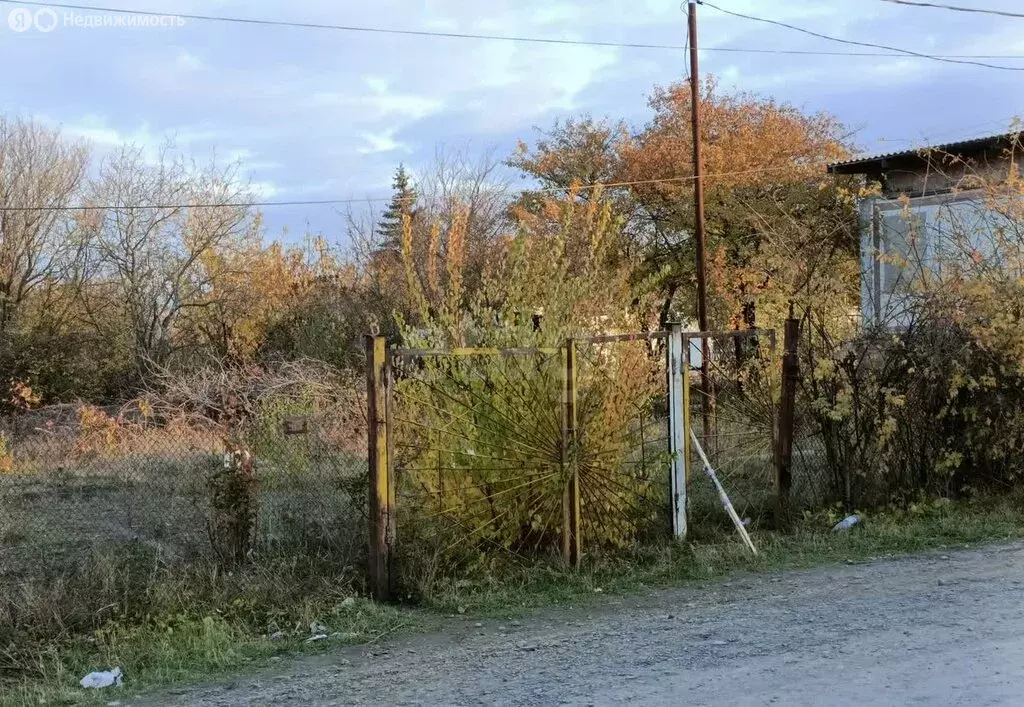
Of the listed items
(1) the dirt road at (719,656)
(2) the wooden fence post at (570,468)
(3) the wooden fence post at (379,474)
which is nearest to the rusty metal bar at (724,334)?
(2) the wooden fence post at (570,468)

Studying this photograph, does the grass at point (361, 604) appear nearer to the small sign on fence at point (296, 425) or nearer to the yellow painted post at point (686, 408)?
the yellow painted post at point (686, 408)

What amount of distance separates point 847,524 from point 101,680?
20.7 feet

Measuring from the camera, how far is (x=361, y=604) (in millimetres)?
5820

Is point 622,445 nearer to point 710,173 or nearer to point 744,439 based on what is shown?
point 744,439

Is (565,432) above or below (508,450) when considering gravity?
above

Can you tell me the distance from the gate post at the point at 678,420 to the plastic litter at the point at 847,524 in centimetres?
161

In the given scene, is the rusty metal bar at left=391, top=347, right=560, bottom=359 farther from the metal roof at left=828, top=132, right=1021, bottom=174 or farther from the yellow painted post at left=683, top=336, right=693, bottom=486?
the metal roof at left=828, top=132, right=1021, bottom=174

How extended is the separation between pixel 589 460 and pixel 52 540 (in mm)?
4820

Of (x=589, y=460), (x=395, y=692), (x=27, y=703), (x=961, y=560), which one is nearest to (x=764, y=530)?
(x=961, y=560)

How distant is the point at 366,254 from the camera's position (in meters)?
26.4

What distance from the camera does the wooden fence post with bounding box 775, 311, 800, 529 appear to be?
25.3ft

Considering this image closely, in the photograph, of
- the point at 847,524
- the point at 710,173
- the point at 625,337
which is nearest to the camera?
the point at 625,337

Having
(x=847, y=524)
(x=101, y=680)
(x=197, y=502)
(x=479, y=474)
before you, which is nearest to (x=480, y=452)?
(x=479, y=474)

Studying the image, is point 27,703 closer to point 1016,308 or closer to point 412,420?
point 412,420
